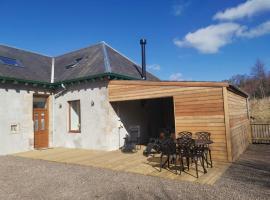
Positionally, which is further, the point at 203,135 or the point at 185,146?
the point at 203,135

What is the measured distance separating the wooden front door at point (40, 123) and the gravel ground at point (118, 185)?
4.65m

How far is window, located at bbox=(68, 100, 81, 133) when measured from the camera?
11.6 meters

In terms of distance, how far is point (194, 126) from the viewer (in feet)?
25.5

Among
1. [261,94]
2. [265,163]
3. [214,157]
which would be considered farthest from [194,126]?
[261,94]

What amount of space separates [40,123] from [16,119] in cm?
144

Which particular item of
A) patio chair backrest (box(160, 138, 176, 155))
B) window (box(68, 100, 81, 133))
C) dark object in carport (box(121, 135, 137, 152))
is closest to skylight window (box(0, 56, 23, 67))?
window (box(68, 100, 81, 133))

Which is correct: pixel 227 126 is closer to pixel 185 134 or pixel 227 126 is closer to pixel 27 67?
pixel 185 134

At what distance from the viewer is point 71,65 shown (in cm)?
1330

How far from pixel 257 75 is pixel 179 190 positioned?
141ft

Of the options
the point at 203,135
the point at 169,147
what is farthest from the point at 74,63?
the point at 169,147

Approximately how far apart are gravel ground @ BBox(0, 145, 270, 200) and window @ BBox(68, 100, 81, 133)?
179 inches

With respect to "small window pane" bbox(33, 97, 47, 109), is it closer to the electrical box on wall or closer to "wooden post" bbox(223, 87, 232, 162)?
the electrical box on wall

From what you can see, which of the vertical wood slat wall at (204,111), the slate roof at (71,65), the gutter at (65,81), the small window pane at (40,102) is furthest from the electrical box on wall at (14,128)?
the vertical wood slat wall at (204,111)

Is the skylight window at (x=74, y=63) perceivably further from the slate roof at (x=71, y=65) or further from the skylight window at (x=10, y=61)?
the skylight window at (x=10, y=61)
